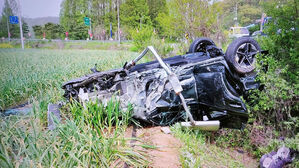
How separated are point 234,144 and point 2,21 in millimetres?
3925

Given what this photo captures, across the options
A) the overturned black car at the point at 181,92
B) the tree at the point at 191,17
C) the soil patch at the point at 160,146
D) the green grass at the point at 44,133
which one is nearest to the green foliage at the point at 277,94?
the overturned black car at the point at 181,92

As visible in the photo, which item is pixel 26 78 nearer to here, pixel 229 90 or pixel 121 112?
pixel 121 112

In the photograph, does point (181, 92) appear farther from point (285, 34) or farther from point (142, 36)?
point (142, 36)

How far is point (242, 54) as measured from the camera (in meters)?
3.36

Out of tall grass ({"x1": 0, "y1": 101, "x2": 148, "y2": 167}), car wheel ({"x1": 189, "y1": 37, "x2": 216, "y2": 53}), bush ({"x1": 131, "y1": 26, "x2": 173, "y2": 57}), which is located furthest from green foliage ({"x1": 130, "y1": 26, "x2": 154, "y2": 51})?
tall grass ({"x1": 0, "y1": 101, "x2": 148, "y2": 167})

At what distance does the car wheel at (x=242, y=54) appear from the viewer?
3211mm

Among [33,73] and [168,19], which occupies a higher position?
[168,19]

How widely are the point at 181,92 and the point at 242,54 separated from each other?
1.26 meters

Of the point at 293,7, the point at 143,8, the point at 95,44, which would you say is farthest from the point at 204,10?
the point at 293,7

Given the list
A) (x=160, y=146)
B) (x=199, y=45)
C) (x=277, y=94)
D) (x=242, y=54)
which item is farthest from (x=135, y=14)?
(x=160, y=146)

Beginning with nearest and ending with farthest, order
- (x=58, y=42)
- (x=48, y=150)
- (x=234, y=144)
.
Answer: (x=48, y=150)
(x=234, y=144)
(x=58, y=42)

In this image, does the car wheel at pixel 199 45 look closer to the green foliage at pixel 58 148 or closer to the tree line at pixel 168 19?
the green foliage at pixel 58 148

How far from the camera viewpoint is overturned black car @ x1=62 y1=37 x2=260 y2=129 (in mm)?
3002

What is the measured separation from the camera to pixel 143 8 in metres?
8.48
